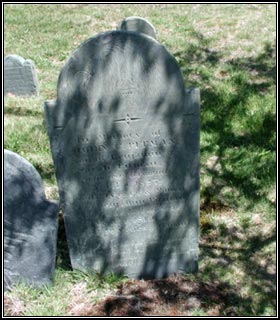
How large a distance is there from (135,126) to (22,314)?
A: 1.67 m

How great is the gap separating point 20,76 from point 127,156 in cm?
461

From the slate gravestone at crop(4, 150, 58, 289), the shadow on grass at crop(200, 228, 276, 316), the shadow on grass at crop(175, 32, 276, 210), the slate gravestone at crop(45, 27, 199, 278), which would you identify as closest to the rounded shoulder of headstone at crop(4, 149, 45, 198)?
the slate gravestone at crop(4, 150, 58, 289)

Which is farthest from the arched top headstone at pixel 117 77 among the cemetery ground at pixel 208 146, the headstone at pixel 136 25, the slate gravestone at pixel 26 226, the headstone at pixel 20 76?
the headstone at pixel 20 76

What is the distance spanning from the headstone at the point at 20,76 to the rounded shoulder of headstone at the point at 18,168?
4.40 metres

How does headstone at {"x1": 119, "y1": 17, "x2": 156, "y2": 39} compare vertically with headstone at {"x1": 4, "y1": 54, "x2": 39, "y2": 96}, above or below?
above

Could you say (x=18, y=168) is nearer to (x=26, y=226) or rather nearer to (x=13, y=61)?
(x=26, y=226)

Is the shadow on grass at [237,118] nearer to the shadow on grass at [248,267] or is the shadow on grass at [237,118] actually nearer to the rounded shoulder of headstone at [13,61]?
the shadow on grass at [248,267]

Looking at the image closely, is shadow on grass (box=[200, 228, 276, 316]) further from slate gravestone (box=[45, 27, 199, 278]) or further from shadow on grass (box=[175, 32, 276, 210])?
shadow on grass (box=[175, 32, 276, 210])

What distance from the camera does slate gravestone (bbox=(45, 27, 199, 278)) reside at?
10.3ft

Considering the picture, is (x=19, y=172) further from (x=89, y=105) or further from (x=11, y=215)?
(x=89, y=105)

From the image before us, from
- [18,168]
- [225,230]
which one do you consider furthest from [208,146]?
[18,168]

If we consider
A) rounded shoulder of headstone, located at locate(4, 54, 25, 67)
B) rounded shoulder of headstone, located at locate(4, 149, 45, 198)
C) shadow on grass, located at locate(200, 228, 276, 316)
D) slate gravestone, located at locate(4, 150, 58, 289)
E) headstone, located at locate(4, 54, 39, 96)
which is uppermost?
rounded shoulder of headstone, located at locate(4, 54, 25, 67)

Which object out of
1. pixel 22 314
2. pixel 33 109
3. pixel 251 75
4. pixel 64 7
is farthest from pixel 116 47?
pixel 64 7

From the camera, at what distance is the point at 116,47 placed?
10.00 ft
